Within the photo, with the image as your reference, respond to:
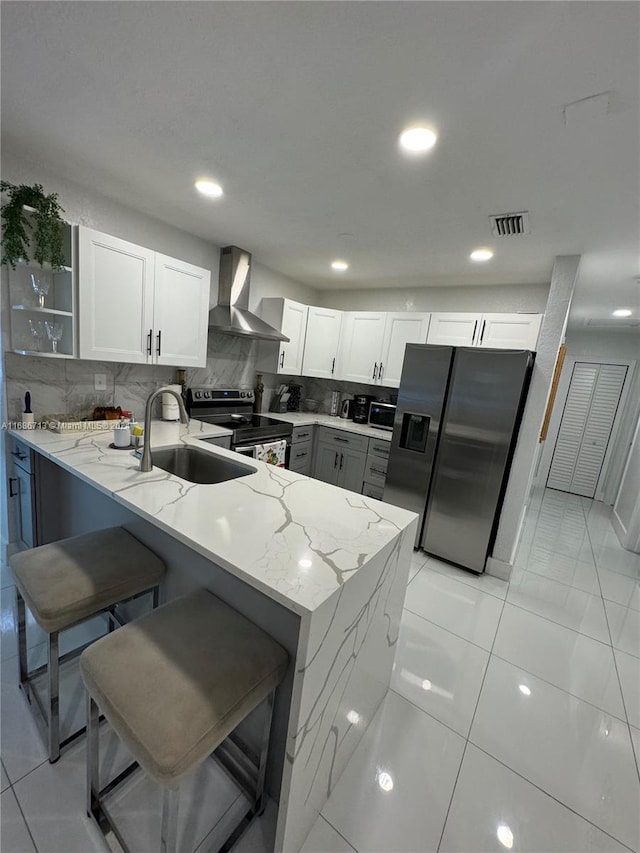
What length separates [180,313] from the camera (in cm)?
272

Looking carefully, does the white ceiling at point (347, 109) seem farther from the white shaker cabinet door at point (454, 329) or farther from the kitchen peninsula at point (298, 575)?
the kitchen peninsula at point (298, 575)

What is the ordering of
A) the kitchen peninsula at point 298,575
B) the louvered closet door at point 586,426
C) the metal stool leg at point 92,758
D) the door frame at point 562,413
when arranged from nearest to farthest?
the kitchen peninsula at point 298,575 < the metal stool leg at point 92,758 < the door frame at point 562,413 < the louvered closet door at point 586,426

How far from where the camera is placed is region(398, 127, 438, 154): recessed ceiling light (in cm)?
143

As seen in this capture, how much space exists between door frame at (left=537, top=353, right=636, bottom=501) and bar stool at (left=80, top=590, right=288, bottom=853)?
226 inches

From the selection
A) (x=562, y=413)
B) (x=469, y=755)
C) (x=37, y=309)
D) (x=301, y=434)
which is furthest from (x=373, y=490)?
(x=562, y=413)

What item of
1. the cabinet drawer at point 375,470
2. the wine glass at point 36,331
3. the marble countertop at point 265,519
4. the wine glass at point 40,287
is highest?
the wine glass at point 40,287

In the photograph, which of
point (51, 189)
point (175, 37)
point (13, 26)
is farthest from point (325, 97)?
point (51, 189)

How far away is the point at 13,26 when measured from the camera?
44.9 inches

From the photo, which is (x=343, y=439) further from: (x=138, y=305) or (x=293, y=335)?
(x=138, y=305)

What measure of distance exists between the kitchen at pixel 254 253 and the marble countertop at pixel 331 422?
1.23 ft

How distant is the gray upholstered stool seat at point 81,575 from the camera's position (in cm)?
123

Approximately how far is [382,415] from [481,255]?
1752 mm

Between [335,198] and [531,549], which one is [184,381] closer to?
[335,198]

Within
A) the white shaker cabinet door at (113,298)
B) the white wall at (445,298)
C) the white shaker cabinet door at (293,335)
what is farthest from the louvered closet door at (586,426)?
the white shaker cabinet door at (113,298)
